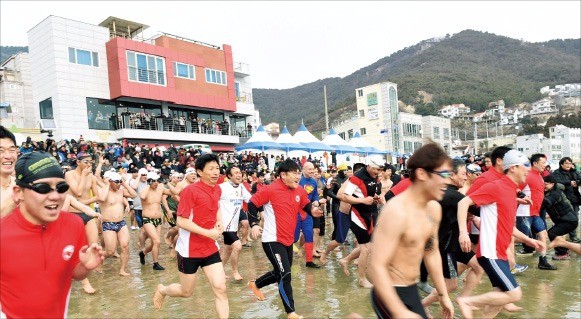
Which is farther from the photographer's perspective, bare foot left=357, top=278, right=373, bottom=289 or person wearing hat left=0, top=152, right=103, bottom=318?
bare foot left=357, top=278, right=373, bottom=289

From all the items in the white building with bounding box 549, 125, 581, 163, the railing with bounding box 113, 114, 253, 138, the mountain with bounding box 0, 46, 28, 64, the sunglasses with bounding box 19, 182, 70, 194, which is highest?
the mountain with bounding box 0, 46, 28, 64

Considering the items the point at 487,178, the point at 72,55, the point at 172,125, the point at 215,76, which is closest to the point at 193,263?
the point at 487,178

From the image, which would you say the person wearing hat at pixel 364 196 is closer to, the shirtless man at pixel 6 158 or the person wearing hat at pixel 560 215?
the person wearing hat at pixel 560 215

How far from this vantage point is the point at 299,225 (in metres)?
8.63

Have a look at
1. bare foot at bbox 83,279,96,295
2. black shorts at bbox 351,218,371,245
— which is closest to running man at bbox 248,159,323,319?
black shorts at bbox 351,218,371,245

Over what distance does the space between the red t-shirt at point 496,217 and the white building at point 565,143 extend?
76999 millimetres

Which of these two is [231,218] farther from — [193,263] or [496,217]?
[496,217]

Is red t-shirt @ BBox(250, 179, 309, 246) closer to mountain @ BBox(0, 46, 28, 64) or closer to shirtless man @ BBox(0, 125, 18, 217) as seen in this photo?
shirtless man @ BBox(0, 125, 18, 217)

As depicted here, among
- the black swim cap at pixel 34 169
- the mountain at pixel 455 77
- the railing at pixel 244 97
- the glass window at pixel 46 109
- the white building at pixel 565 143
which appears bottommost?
the white building at pixel 565 143

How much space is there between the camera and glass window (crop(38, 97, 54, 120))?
95.1 ft

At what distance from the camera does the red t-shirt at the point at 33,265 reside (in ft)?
7.72

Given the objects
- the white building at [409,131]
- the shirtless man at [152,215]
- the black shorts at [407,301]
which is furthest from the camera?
the white building at [409,131]

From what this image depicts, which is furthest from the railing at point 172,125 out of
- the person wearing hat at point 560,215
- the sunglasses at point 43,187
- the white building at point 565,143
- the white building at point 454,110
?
the white building at point 454,110

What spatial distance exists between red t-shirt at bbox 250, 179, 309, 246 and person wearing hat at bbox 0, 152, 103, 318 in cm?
321
